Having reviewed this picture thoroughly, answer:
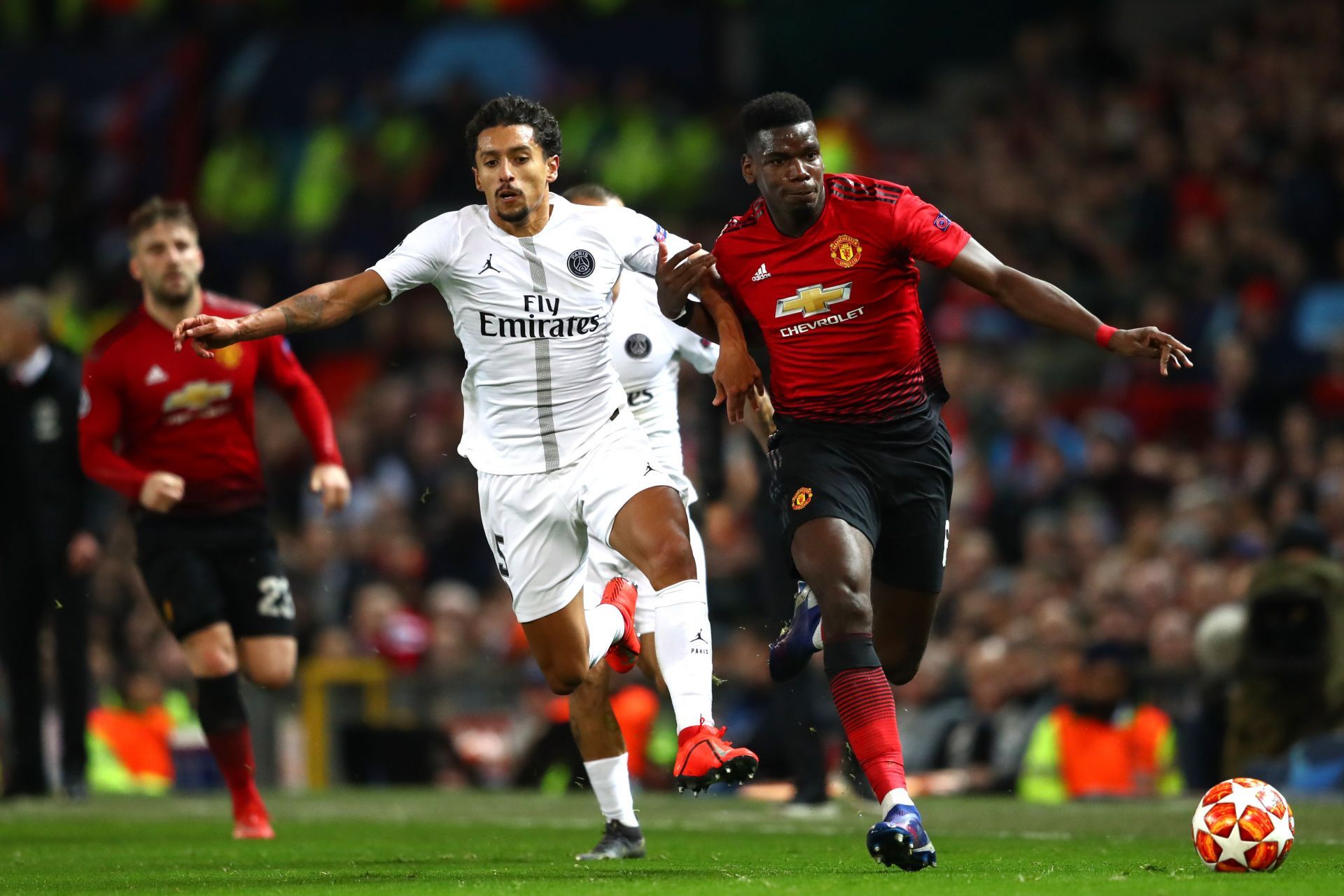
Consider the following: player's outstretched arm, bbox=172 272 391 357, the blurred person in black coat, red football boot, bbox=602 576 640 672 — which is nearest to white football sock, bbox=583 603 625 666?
red football boot, bbox=602 576 640 672

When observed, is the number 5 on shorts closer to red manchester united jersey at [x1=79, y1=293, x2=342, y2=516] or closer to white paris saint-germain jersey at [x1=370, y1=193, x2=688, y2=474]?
white paris saint-germain jersey at [x1=370, y1=193, x2=688, y2=474]

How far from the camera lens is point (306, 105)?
2505cm

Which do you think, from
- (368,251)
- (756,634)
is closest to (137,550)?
(756,634)

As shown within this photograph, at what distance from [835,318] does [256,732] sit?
1044cm

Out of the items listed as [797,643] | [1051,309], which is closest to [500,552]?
[797,643]

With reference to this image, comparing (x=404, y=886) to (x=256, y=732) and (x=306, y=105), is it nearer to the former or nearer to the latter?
(x=256, y=732)

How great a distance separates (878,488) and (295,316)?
2335 millimetres

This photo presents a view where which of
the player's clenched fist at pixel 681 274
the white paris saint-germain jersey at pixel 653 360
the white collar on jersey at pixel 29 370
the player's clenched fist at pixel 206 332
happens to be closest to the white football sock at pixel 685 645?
the player's clenched fist at pixel 681 274

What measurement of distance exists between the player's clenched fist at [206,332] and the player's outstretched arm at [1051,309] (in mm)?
2681

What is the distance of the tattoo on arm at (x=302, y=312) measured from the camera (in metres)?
7.80

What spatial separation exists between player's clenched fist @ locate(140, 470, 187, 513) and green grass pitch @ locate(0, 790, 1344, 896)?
1575 mm

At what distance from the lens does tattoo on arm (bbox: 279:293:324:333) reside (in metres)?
7.80

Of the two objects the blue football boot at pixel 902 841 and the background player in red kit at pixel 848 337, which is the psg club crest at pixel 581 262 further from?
the blue football boot at pixel 902 841

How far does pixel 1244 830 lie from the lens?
23.9ft
